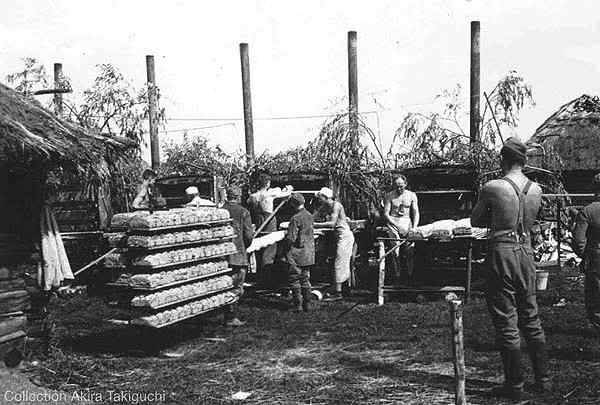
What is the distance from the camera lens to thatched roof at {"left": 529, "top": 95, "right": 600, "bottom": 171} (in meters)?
21.6

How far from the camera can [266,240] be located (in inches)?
461

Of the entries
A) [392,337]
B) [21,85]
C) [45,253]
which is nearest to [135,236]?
[45,253]

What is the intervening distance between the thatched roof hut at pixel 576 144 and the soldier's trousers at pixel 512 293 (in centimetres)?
1523

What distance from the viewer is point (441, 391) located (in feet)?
20.9

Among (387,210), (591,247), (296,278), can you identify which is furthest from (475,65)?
(591,247)

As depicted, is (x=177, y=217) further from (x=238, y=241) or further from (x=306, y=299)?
(x=306, y=299)

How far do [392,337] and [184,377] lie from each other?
292 centimetres

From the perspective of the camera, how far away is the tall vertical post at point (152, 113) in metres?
22.4

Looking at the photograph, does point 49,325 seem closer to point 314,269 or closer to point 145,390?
point 145,390

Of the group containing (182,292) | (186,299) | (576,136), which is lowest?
(186,299)

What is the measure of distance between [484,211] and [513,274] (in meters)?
0.63

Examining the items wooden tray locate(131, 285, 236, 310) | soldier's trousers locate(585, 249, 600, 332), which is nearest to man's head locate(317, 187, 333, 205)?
wooden tray locate(131, 285, 236, 310)

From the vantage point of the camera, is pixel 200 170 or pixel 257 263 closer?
pixel 257 263

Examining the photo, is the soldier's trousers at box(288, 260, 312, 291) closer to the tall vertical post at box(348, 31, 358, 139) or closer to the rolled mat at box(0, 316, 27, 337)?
the rolled mat at box(0, 316, 27, 337)
